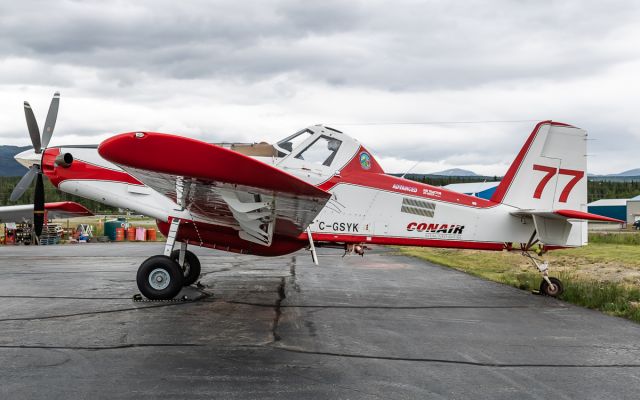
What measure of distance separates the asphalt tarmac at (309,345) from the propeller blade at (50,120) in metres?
3.00

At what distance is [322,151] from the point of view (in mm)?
10477

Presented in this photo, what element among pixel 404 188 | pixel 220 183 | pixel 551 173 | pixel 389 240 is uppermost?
pixel 551 173

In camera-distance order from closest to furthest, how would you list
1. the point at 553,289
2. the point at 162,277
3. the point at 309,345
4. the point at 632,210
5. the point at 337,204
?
1. the point at 309,345
2. the point at 162,277
3. the point at 337,204
4. the point at 553,289
5. the point at 632,210

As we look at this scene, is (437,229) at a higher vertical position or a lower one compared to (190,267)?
higher

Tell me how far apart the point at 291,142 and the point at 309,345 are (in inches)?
186

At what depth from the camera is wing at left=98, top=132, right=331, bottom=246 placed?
6410 mm

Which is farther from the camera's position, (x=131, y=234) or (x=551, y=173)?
(x=131, y=234)

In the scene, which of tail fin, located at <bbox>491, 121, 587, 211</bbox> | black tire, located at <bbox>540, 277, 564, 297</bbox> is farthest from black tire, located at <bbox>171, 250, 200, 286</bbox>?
black tire, located at <bbox>540, 277, 564, 297</bbox>

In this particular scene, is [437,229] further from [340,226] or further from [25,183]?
[25,183]

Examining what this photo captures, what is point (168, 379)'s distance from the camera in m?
5.04

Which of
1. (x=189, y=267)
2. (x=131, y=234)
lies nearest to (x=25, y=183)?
(x=189, y=267)

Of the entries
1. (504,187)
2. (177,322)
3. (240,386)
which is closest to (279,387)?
(240,386)

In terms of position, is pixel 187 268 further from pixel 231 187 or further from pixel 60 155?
pixel 231 187

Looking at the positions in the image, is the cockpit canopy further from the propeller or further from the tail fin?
the propeller
